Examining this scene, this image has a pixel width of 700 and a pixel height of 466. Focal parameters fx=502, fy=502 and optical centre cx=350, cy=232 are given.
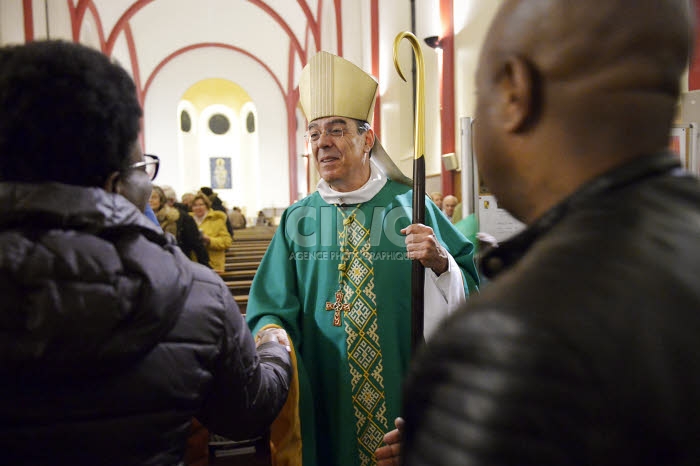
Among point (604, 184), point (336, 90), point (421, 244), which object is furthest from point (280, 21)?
point (604, 184)

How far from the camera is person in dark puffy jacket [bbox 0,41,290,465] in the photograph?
2.39 feet

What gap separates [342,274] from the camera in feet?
6.59

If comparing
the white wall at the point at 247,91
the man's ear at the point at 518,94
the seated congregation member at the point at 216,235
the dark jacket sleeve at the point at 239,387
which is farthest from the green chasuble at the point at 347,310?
the white wall at the point at 247,91

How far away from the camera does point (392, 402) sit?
1.86 metres

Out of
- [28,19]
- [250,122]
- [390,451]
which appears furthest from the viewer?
[250,122]

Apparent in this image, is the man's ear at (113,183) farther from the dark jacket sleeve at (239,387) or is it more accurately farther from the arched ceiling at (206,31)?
the arched ceiling at (206,31)

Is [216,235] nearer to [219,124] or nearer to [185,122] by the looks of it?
[185,122]

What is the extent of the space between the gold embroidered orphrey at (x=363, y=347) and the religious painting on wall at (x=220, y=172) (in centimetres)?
Answer: 2135

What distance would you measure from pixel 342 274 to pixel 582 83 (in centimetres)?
154

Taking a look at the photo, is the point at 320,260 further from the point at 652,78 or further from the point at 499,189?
the point at 652,78

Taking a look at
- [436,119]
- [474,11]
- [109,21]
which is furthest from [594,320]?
[109,21]

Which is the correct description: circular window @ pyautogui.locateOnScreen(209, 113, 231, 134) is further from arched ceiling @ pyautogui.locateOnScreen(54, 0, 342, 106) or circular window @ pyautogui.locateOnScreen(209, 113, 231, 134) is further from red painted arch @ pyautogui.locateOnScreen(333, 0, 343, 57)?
red painted arch @ pyautogui.locateOnScreen(333, 0, 343, 57)

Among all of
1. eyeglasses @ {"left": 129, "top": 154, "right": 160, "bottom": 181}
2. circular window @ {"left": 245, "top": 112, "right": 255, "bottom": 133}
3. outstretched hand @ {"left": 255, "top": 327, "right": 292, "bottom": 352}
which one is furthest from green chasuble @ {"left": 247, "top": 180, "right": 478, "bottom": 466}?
circular window @ {"left": 245, "top": 112, "right": 255, "bottom": 133}

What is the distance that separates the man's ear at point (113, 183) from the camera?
864 mm
